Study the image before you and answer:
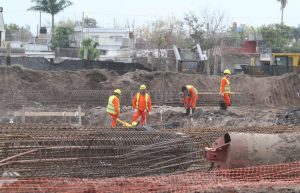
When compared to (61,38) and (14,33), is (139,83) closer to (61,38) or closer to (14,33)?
(61,38)

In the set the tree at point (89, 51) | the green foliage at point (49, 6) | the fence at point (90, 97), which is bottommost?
the fence at point (90, 97)

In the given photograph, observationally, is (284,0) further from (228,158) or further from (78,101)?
(228,158)

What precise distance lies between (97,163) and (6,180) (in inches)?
80.4

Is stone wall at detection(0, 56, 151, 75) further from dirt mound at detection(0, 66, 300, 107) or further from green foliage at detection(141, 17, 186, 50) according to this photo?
green foliage at detection(141, 17, 186, 50)

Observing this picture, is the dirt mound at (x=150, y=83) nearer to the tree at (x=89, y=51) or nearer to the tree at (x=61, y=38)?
the tree at (x=89, y=51)

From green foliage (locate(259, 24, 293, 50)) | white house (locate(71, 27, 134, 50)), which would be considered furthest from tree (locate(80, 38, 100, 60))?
green foliage (locate(259, 24, 293, 50))

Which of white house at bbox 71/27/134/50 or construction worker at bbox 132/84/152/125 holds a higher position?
white house at bbox 71/27/134/50

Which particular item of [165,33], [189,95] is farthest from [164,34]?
[189,95]

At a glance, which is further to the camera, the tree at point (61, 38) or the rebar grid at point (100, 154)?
the tree at point (61, 38)

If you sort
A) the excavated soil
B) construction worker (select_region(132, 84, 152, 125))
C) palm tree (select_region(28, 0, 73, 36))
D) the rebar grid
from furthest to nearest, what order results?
palm tree (select_region(28, 0, 73, 36)) → the excavated soil → construction worker (select_region(132, 84, 152, 125)) → the rebar grid

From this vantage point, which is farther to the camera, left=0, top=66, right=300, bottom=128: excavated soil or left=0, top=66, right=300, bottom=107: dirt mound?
left=0, top=66, right=300, bottom=107: dirt mound

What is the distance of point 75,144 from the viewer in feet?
32.3

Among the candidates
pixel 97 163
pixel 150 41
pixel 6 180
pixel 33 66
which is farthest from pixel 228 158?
pixel 150 41

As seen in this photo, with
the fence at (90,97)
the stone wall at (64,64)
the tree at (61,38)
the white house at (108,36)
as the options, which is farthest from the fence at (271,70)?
the white house at (108,36)
